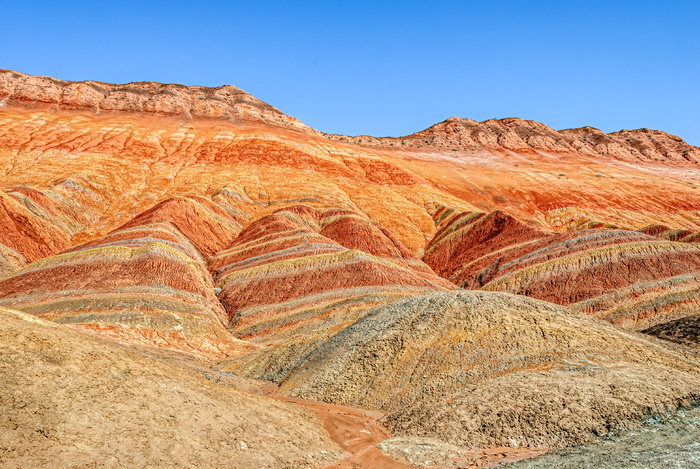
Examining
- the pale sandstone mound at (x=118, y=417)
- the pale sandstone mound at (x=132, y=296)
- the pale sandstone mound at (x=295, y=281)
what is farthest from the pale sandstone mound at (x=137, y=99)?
the pale sandstone mound at (x=118, y=417)

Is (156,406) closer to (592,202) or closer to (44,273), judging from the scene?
(44,273)

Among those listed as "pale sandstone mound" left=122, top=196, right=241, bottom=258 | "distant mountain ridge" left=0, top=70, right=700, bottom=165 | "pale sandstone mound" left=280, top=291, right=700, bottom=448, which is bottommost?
"pale sandstone mound" left=280, top=291, right=700, bottom=448

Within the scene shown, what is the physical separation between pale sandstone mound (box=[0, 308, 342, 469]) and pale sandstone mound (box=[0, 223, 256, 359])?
1904 centimetres

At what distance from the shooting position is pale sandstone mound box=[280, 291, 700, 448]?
17.6 m

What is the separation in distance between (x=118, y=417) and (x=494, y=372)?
47.1 feet

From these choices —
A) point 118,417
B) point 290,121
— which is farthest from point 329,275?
point 290,121

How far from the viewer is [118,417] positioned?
563 inches

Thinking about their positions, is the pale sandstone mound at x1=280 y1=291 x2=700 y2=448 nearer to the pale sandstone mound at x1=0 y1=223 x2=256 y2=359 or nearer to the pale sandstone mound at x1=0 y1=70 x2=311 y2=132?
the pale sandstone mound at x1=0 y1=223 x2=256 y2=359

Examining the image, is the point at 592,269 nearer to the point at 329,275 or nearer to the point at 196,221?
the point at 329,275

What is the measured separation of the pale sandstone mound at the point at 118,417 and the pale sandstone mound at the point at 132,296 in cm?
1904

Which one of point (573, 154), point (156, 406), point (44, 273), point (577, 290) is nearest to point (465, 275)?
point (577, 290)

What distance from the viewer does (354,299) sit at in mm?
45812

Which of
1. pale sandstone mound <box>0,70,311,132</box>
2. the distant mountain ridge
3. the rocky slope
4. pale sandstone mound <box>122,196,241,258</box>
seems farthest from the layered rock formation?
the distant mountain ridge

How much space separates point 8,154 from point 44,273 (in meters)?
54.4
